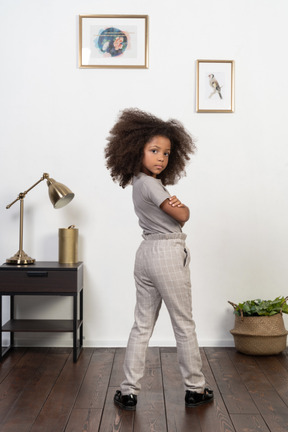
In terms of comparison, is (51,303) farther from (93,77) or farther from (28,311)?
(93,77)

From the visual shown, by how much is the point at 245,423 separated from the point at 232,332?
1097 mm

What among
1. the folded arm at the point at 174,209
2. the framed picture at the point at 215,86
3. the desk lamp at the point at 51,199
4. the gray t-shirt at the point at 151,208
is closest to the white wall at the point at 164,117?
the framed picture at the point at 215,86

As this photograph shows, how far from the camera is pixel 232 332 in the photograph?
3092 mm

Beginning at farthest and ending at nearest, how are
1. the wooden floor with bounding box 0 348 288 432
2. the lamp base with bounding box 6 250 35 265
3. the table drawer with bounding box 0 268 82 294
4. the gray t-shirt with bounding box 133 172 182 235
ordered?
the lamp base with bounding box 6 250 35 265 < the table drawer with bounding box 0 268 82 294 < the gray t-shirt with bounding box 133 172 182 235 < the wooden floor with bounding box 0 348 288 432

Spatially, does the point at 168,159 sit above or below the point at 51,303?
above

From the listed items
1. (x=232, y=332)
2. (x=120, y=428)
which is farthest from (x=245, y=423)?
(x=232, y=332)

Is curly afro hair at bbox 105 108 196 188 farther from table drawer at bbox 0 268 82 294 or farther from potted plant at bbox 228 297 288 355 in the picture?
potted plant at bbox 228 297 288 355

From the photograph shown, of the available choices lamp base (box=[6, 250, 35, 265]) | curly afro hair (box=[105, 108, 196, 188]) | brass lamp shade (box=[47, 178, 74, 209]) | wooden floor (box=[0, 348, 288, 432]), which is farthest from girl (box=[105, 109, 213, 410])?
lamp base (box=[6, 250, 35, 265])

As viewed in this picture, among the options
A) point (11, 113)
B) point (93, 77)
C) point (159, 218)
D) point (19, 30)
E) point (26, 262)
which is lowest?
point (26, 262)

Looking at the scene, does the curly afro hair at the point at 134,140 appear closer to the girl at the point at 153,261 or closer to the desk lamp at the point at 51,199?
the girl at the point at 153,261

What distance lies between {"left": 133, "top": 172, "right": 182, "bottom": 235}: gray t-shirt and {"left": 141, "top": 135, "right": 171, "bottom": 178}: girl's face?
0.05 m

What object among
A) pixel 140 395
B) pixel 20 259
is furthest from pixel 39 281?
pixel 140 395

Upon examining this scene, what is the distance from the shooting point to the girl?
214cm

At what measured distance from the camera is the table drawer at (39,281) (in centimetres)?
293
